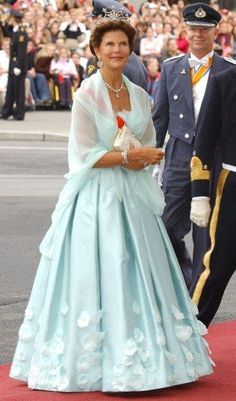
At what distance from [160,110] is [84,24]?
2057 cm

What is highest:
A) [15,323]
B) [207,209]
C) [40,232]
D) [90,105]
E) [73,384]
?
[90,105]

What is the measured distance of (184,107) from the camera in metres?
8.53

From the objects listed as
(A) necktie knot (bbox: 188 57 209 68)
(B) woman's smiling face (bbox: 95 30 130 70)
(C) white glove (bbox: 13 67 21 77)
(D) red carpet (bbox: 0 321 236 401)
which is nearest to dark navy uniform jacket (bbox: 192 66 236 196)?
(B) woman's smiling face (bbox: 95 30 130 70)

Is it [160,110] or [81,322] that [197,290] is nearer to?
[81,322]

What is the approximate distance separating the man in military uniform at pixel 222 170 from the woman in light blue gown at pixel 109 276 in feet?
1.18

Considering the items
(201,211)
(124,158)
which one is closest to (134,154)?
(124,158)

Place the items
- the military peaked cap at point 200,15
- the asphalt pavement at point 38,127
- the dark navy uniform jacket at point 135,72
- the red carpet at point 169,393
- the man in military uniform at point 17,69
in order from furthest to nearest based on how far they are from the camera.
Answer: the man in military uniform at point 17,69 → the asphalt pavement at point 38,127 → the dark navy uniform jacket at point 135,72 → the military peaked cap at point 200,15 → the red carpet at point 169,393

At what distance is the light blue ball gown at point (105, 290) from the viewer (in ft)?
21.1

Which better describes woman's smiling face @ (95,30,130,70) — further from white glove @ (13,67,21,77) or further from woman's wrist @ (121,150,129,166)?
white glove @ (13,67,21,77)

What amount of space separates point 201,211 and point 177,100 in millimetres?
1575

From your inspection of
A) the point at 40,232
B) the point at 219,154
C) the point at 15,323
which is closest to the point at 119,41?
the point at 219,154

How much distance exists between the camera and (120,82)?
694cm

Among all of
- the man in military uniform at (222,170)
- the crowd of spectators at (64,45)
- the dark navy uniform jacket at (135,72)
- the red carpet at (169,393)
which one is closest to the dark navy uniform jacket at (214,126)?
the man in military uniform at (222,170)

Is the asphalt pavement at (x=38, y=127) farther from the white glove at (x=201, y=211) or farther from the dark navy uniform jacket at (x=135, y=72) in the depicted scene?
the white glove at (x=201, y=211)
